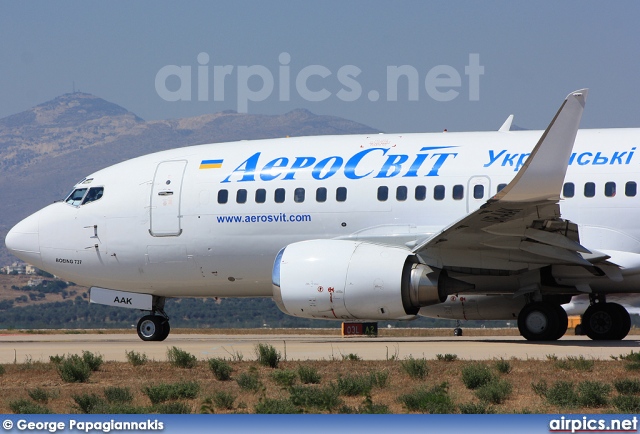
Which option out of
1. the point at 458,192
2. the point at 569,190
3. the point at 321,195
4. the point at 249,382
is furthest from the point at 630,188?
the point at 249,382

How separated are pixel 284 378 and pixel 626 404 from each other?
430cm

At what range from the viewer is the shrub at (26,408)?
38.4 ft

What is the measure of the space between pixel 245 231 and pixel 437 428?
13.6m

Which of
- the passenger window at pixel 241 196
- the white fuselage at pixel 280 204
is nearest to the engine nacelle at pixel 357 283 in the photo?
the white fuselage at pixel 280 204

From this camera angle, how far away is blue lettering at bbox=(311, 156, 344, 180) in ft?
71.3

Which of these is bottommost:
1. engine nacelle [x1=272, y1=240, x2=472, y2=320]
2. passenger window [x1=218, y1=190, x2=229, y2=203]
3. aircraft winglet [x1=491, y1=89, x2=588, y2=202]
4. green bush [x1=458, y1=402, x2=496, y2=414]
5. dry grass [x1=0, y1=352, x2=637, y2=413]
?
dry grass [x1=0, y1=352, x2=637, y2=413]

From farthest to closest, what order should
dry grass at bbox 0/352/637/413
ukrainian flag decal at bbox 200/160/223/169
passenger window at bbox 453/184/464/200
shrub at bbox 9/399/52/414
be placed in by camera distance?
ukrainian flag decal at bbox 200/160/223/169, passenger window at bbox 453/184/464/200, dry grass at bbox 0/352/637/413, shrub at bbox 9/399/52/414

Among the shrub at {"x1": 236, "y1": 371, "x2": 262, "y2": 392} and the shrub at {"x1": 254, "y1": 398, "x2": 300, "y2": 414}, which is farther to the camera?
the shrub at {"x1": 236, "y1": 371, "x2": 262, "y2": 392}

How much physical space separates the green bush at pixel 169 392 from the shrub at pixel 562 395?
4188mm

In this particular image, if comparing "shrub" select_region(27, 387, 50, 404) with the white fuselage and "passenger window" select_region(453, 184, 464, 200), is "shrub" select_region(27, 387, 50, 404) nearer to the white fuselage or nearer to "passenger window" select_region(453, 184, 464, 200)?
the white fuselage

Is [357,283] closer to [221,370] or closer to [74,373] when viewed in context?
[221,370]

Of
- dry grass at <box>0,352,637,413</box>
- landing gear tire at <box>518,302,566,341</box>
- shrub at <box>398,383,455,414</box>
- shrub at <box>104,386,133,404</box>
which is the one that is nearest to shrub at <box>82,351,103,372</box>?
dry grass at <box>0,352,637,413</box>

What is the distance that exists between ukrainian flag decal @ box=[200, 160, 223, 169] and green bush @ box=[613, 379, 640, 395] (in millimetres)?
11875

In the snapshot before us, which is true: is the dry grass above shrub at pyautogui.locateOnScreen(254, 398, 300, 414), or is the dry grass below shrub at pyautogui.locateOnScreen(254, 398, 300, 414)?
below
